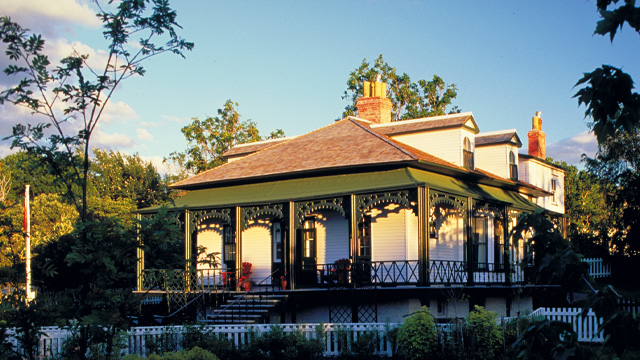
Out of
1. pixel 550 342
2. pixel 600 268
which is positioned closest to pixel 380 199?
pixel 550 342

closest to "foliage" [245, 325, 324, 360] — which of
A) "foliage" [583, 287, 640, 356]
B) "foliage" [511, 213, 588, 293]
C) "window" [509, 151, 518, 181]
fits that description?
"foliage" [511, 213, 588, 293]

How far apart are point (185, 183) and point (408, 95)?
94.0 feet

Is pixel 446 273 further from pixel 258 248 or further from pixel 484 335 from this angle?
pixel 258 248

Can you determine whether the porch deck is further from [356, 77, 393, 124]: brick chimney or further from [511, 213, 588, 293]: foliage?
[511, 213, 588, 293]: foliage

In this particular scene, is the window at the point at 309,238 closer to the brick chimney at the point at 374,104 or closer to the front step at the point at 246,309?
the front step at the point at 246,309

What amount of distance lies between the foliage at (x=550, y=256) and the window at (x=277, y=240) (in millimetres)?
21638

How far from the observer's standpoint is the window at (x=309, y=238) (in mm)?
26000

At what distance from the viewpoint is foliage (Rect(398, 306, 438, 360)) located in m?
15.9

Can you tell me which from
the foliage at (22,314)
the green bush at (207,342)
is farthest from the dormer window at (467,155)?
the foliage at (22,314)

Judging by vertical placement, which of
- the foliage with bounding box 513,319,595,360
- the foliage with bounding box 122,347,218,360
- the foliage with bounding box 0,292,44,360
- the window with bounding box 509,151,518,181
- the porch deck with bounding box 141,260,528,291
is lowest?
the foliage with bounding box 122,347,218,360

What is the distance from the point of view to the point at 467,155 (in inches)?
1088

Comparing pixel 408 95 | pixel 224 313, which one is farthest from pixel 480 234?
pixel 408 95

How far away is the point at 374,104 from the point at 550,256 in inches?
1084

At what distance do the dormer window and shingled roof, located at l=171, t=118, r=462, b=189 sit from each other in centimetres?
184
